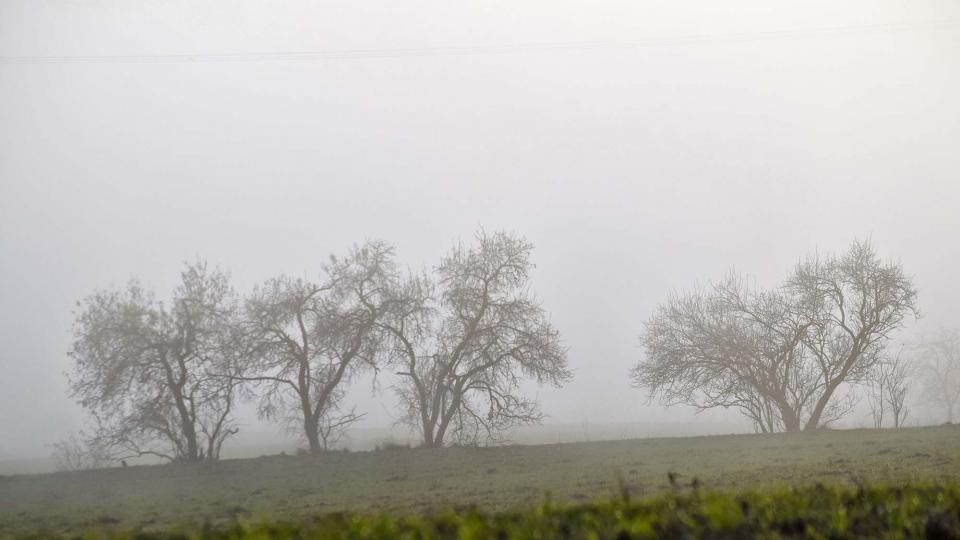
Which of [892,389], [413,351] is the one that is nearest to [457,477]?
[413,351]

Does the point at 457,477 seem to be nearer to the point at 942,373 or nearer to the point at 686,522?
the point at 686,522

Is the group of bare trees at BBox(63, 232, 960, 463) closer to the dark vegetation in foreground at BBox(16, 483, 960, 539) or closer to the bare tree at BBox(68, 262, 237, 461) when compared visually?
the bare tree at BBox(68, 262, 237, 461)

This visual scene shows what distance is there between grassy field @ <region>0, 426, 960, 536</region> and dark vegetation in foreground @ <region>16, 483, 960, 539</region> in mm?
2768

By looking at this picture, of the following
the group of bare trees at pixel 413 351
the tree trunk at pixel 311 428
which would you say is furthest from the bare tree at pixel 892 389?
the tree trunk at pixel 311 428

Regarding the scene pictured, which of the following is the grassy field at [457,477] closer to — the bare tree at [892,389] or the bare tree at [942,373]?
the bare tree at [892,389]

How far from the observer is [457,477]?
760 inches

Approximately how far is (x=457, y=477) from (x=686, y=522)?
13621mm

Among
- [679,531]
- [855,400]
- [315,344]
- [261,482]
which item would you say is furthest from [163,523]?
[855,400]

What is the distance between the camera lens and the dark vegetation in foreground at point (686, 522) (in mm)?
6191

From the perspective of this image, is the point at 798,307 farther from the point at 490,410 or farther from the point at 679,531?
Result: the point at 679,531

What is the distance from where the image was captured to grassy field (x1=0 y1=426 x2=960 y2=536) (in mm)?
12914

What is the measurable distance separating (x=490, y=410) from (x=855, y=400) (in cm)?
2223

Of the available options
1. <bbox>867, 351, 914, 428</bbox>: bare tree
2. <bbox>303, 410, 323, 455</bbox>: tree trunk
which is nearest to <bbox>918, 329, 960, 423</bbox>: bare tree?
<bbox>867, 351, 914, 428</bbox>: bare tree

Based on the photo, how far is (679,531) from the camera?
6.12 m
